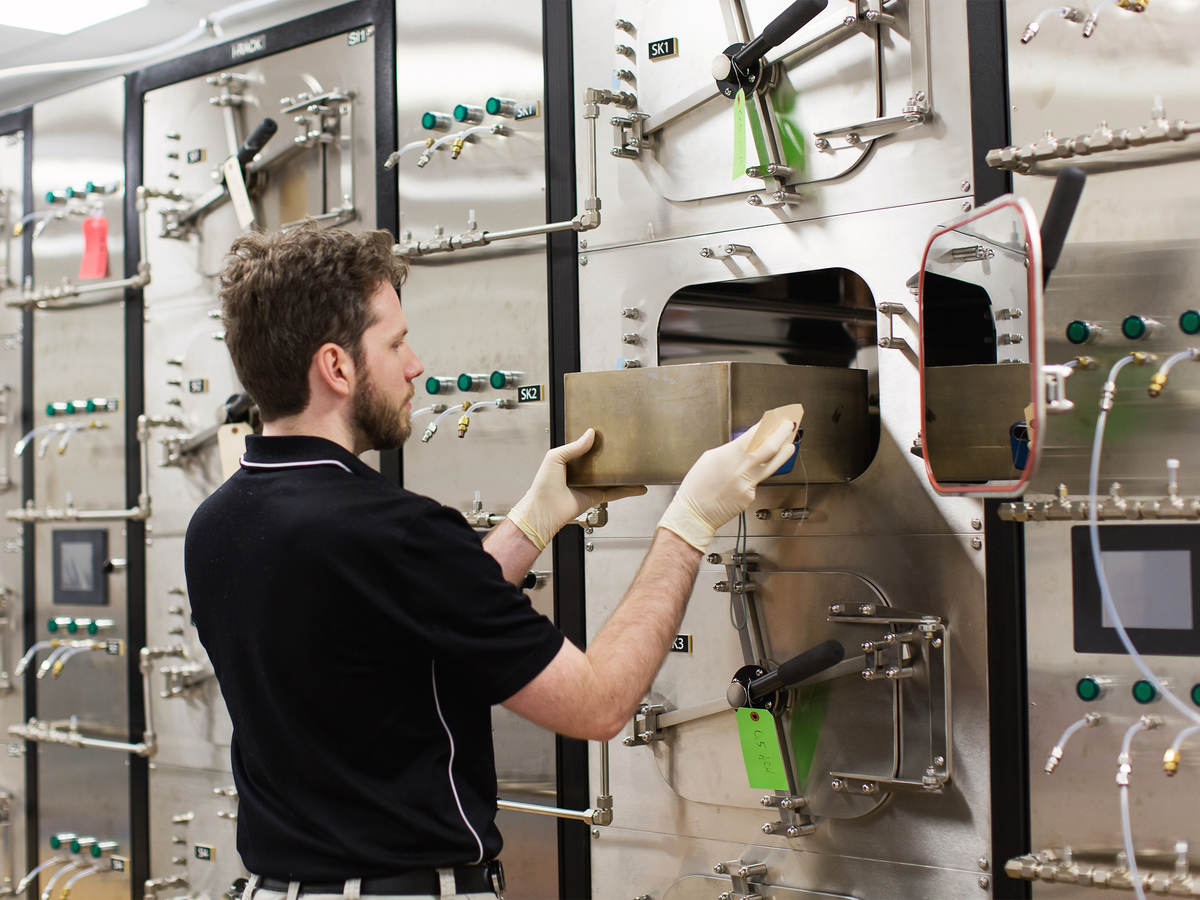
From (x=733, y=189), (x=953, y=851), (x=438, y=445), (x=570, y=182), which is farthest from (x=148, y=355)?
(x=953, y=851)

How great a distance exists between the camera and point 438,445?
3.03 metres

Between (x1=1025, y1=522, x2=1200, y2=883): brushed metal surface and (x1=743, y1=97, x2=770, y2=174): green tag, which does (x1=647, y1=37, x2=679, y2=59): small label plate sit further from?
(x1=1025, y1=522, x2=1200, y2=883): brushed metal surface

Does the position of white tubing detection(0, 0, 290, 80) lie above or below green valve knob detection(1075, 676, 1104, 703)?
above

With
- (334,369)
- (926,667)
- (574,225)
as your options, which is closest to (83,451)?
(574,225)

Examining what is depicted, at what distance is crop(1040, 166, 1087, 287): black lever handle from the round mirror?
61mm

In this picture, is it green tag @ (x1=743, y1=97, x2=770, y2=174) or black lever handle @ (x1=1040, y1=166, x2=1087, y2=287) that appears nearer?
black lever handle @ (x1=1040, y1=166, x2=1087, y2=287)

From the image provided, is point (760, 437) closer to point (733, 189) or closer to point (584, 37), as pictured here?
point (733, 189)

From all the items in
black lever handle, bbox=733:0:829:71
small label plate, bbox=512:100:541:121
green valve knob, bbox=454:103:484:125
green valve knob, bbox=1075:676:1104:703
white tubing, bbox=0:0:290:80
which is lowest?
green valve knob, bbox=1075:676:1104:703

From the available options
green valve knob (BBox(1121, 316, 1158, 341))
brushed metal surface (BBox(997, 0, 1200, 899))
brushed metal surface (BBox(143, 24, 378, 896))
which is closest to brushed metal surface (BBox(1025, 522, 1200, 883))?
brushed metal surface (BBox(997, 0, 1200, 899))

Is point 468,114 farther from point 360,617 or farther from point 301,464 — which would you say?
point 360,617

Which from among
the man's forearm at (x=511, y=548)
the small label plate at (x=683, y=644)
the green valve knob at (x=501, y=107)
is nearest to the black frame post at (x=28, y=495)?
the green valve knob at (x=501, y=107)

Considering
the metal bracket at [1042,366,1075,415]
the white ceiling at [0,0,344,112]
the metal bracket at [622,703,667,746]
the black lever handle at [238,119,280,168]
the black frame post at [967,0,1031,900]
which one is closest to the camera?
the metal bracket at [1042,366,1075,415]

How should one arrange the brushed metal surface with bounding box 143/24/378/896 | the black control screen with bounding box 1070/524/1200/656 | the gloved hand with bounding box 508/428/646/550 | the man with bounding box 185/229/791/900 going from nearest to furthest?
the man with bounding box 185/229/791/900 < the black control screen with bounding box 1070/524/1200/656 < the gloved hand with bounding box 508/428/646/550 < the brushed metal surface with bounding box 143/24/378/896

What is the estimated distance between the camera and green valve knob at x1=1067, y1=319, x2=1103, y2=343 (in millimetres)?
2041
